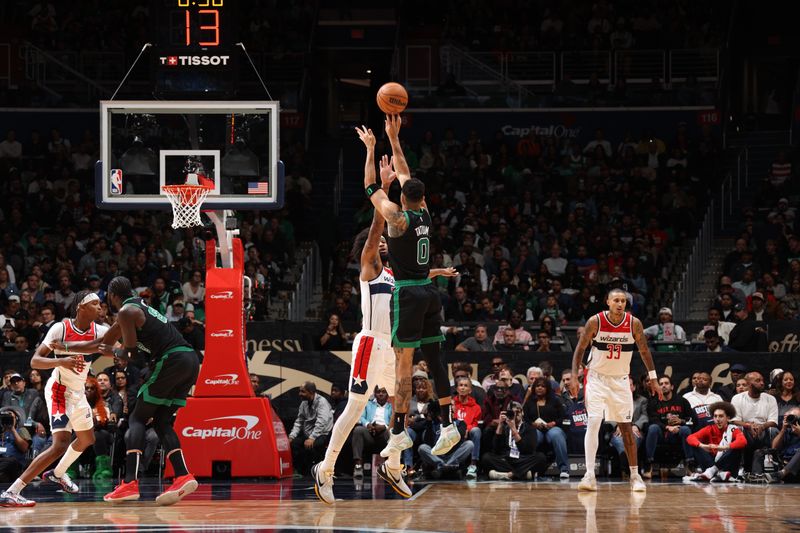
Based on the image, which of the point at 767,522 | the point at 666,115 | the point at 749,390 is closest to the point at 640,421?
the point at 749,390

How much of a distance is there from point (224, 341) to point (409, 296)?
5.10 metres

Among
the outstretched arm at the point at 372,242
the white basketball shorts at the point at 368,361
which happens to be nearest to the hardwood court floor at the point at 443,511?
the white basketball shorts at the point at 368,361

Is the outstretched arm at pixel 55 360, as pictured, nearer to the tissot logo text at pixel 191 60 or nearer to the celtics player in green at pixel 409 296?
the celtics player in green at pixel 409 296

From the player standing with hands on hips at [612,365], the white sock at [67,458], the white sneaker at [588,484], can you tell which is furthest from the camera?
the player standing with hands on hips at [612,365]

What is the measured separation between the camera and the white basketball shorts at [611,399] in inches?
489

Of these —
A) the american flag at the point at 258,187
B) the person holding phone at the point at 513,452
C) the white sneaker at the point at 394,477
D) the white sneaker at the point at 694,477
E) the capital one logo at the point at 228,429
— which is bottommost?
the white sneaker at the point at 694,477

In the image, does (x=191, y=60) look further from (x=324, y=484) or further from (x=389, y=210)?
(x=324, y=484)

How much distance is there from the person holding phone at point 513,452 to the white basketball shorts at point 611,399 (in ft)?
→ 8.78

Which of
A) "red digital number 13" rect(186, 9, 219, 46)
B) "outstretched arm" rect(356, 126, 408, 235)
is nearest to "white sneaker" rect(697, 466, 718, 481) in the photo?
"outstretched arm" rect(356, 126, 408, 235)

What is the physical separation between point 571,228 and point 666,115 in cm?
467

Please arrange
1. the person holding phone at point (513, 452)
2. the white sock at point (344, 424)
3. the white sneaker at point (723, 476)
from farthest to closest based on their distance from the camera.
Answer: the person holding phone at point (513, 452) → the white sneaker at point (723, 476) → the white sock at point (344, 424)

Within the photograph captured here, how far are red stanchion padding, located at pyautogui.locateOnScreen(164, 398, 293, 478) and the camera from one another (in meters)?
2.20

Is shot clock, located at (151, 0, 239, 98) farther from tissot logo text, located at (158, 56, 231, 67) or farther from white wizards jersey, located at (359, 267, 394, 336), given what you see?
white wizards jersey, located at (359, 267, 394, 336)

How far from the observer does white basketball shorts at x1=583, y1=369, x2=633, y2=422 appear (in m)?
12.4
